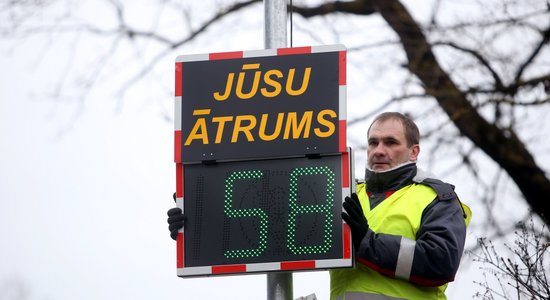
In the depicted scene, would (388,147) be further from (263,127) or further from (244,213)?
(244,213)

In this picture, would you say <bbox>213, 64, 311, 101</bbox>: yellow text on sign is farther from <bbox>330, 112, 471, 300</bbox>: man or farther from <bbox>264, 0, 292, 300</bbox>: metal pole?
<bbox>264, 0, 292, 300</bbox>: metal pole

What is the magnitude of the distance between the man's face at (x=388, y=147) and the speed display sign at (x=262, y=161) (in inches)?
8.8

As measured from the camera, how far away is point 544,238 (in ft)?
30.0

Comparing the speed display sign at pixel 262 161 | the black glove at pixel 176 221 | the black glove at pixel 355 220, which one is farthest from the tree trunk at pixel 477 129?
the black glove at pixel 176 221

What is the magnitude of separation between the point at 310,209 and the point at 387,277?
55 cm

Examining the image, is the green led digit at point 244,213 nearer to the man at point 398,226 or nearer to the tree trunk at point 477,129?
the man at point 398,226

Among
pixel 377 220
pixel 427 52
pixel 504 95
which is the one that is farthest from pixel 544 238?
pixel 427 52

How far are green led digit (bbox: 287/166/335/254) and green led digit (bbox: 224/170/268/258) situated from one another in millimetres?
138

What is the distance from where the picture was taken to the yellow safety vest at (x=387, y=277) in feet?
26.2

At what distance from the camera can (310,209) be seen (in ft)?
26.9

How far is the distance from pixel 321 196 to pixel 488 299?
109 cm

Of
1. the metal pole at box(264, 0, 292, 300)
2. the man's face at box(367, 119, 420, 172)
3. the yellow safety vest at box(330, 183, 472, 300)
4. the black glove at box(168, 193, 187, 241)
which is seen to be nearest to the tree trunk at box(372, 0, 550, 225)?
the metal pole at box(264, 0, 292, 300)

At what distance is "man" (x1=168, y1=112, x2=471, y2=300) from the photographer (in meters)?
7.90

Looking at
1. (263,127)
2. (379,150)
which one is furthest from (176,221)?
(379,150)
